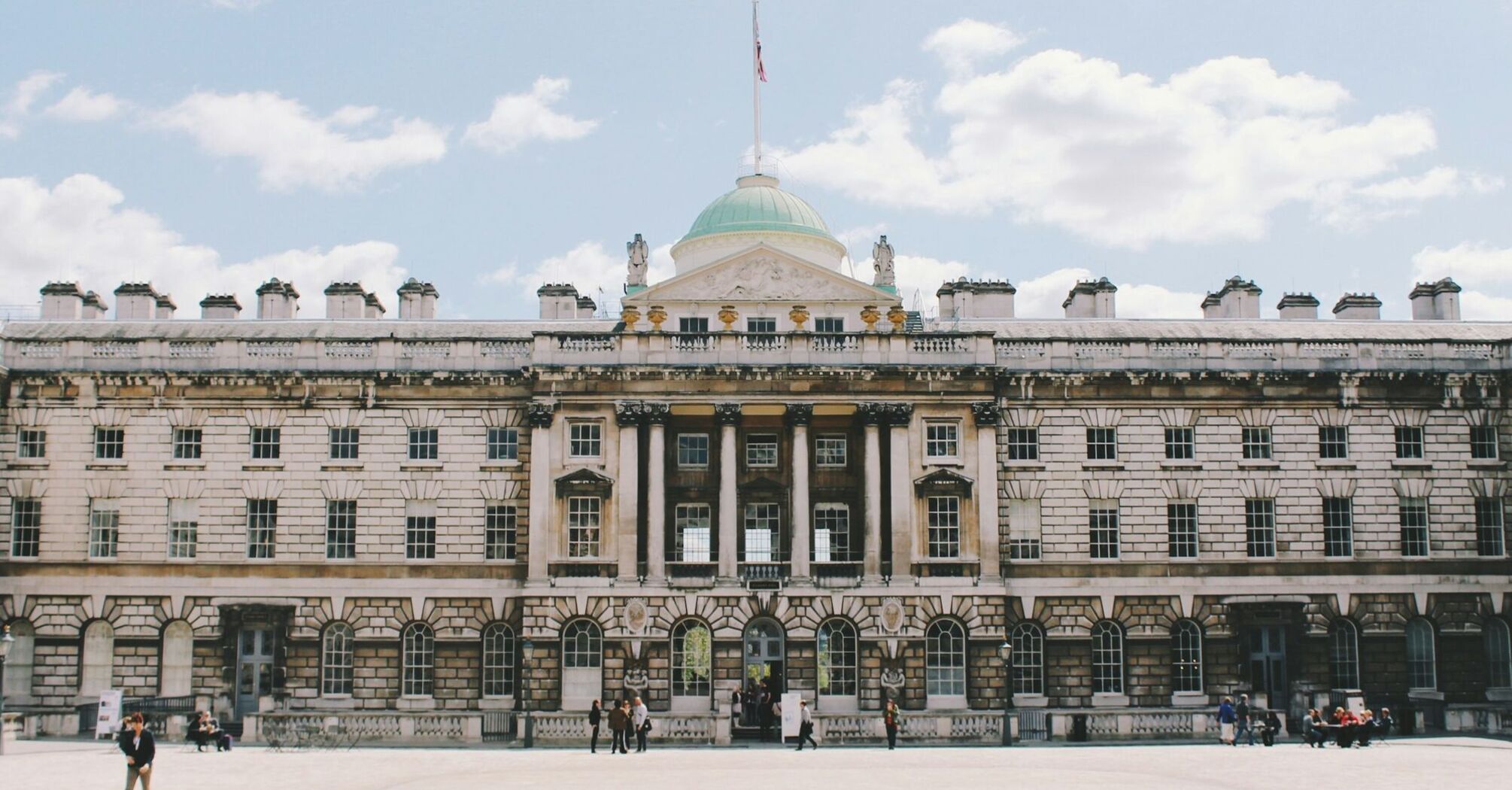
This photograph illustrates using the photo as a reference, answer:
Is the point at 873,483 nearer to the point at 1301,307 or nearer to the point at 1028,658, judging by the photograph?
the point at 1028,658

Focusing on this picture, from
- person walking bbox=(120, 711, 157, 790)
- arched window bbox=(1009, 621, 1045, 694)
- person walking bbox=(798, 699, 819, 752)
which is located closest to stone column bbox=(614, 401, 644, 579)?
person walking bbox=(798, 699, 819, 752)

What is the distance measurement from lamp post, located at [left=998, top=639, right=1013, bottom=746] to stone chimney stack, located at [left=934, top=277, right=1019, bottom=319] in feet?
41.0

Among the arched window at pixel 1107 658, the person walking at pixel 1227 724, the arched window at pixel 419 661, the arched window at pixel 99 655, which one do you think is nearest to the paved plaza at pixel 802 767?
the person walking at pixel 1227 724

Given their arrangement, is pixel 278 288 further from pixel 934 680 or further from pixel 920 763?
pixel 920 763

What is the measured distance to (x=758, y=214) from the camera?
50.9 meters

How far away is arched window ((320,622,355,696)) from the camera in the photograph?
43.8m

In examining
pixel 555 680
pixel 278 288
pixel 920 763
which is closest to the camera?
pixel 920 763

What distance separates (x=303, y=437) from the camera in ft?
148

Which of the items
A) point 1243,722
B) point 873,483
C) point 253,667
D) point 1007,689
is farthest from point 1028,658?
point 253,667

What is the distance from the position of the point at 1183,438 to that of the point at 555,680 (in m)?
20.9

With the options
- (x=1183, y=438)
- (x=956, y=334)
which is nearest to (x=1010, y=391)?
(x=956, y=334)

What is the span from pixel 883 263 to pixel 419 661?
65.3ft

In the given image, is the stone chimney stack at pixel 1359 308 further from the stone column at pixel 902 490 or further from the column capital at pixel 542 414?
the column capital at pixel 542 414

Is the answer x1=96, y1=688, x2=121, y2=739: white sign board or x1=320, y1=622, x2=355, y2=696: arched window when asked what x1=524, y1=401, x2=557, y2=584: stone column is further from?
x1=96, y1=688, x2=121, y2=739: white sign board
